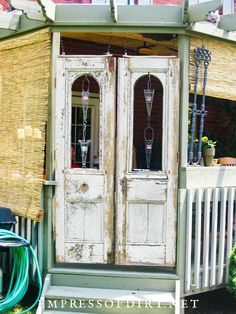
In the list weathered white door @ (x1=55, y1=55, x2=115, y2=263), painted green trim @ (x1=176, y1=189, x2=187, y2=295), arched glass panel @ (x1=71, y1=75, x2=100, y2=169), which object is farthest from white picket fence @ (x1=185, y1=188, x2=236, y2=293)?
arched glass panel @ (x1=71, y1=75, x2=100, y2=169)

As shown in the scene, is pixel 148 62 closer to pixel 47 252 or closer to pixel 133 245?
pixel 133 245

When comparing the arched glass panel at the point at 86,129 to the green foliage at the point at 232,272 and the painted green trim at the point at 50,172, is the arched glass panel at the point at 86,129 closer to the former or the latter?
the painted green trim at the point at 50,172

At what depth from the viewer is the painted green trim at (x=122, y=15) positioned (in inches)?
155

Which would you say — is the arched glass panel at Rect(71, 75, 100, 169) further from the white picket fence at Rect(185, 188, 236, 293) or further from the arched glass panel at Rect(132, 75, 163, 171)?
the white picket fence at Rect(185, 188, 236, 293)

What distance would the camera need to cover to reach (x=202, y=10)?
12.2 feet

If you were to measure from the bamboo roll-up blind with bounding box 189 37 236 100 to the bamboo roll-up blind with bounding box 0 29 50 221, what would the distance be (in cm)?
156

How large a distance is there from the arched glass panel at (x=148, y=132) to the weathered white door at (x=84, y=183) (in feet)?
1.24

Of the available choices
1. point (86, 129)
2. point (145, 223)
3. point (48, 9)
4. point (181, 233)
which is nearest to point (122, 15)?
point (48, 9)

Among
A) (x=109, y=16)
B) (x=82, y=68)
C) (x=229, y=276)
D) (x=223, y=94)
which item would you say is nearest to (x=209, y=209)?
(x=229, y=276)

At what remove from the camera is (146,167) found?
422 centimetres

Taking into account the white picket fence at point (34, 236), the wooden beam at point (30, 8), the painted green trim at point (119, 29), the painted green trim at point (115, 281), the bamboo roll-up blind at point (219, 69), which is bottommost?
the painted green trim at point (115, 281)

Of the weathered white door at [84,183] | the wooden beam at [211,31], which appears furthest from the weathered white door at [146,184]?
the wooden beam at [211,31]

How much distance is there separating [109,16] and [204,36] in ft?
3.35

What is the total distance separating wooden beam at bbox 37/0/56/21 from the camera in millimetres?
3660
